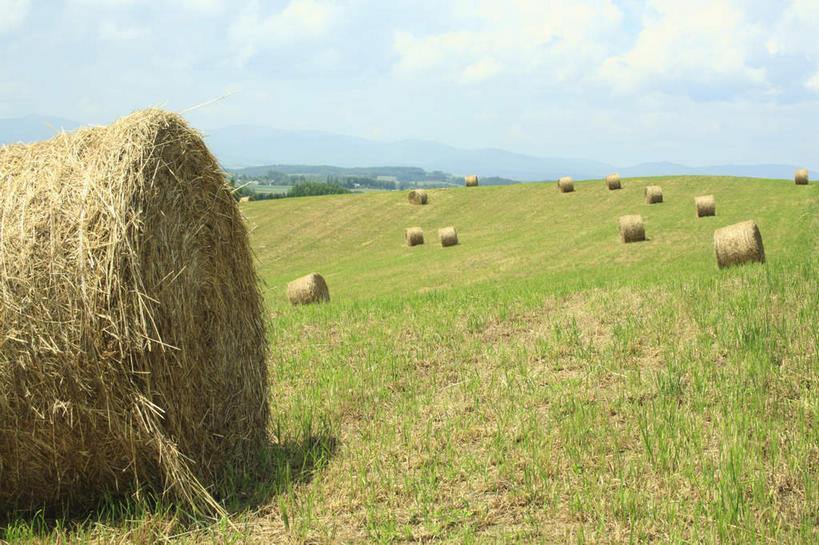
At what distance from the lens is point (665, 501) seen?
13.3 feet

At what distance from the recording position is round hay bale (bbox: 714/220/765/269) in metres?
15.0

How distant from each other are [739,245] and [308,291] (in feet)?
38.4

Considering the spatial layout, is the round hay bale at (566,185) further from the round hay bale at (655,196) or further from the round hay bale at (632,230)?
the round hay bale at (632,230)

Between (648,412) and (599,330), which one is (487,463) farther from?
(599,330)

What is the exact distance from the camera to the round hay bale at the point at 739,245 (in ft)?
49.3

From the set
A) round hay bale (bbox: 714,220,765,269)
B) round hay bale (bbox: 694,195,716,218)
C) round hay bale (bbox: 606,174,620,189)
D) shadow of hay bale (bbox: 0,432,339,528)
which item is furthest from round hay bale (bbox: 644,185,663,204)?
shadow of hay bale (bbox: 0,432,339,528)

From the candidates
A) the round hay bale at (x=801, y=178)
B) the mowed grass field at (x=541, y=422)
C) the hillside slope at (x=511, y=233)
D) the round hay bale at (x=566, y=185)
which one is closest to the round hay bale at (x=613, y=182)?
the hillside slope at (x=511, y=233)

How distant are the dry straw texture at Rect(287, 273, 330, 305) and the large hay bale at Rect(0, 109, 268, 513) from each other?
1150 centimetres

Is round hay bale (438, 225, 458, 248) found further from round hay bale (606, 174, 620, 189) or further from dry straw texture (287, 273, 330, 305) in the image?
round hay bale (606, 174, 620, 189)

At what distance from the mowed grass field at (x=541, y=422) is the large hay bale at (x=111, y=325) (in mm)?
352

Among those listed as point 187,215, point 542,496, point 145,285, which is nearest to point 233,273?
point 187,215

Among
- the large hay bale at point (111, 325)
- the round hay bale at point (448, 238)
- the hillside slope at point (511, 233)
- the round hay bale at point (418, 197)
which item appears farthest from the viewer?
the round hay bale at point (418, 197)

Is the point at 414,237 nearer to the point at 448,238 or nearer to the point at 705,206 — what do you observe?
the point at 448,238

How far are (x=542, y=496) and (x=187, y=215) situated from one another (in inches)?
147
